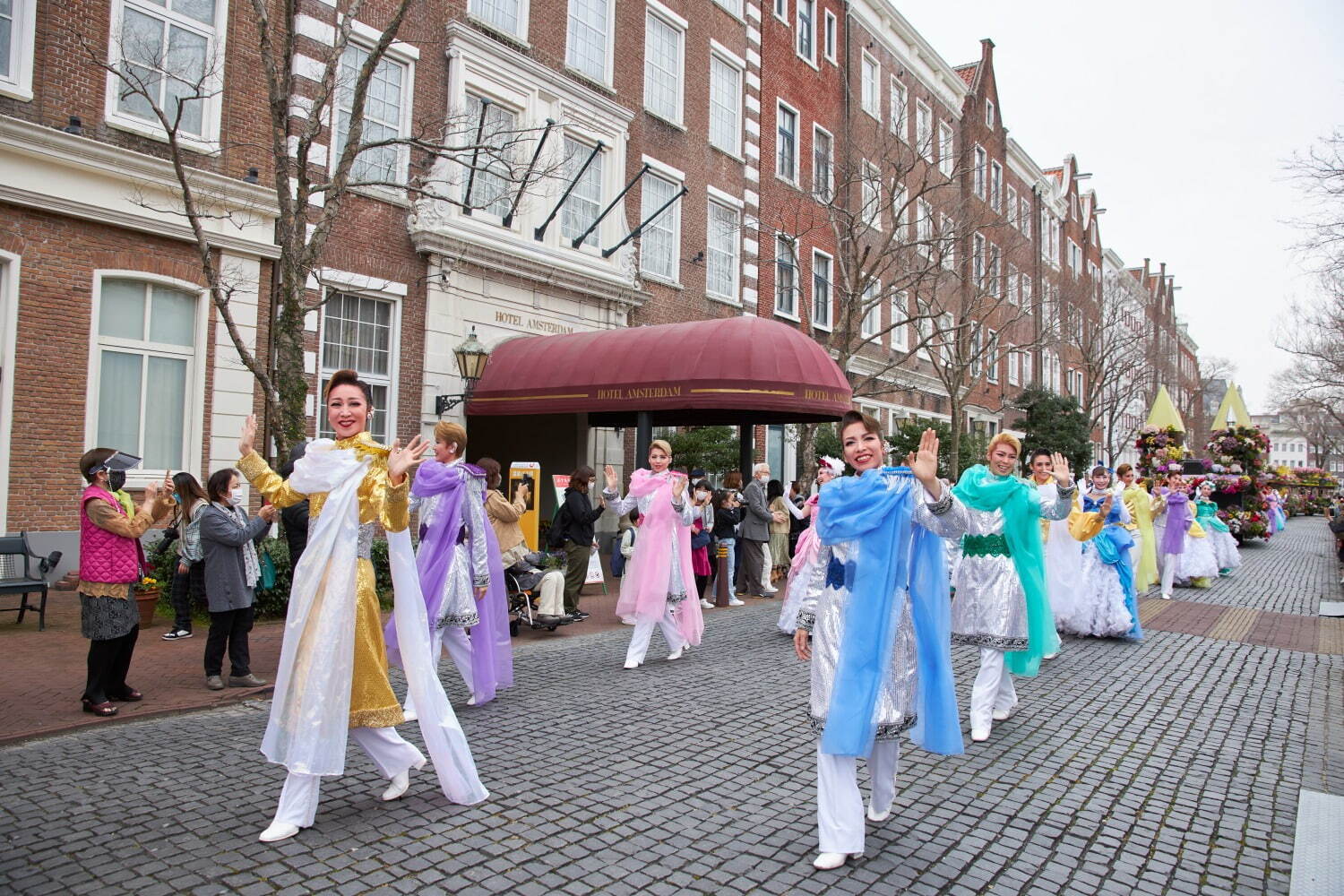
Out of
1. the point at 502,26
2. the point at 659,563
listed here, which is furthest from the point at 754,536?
the point at 502,26

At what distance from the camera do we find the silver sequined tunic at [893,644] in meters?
3.87

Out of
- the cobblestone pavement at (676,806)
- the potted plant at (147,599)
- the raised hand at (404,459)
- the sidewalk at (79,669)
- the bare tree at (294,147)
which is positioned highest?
the bare tree at (294,147)

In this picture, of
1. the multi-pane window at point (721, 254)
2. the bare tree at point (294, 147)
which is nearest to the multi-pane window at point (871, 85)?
the multi-pane window at point (721, 254)

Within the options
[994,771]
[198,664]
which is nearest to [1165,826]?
[994,771]

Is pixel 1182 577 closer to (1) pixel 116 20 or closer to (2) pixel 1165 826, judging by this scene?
(2) pixel 1165 826

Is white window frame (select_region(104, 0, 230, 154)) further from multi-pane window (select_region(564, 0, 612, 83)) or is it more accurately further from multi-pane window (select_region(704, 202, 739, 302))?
multi-pane window (select_region(704, 202, 739, 302))

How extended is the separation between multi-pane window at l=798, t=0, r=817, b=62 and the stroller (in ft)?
64.3

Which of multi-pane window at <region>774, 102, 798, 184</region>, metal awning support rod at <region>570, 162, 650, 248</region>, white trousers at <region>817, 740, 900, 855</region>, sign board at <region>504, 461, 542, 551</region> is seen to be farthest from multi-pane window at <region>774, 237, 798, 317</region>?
white trousers at <region>817, 740, 900, 855</region>

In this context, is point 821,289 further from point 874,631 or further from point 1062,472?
point 874,631

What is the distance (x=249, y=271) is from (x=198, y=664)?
268 inches

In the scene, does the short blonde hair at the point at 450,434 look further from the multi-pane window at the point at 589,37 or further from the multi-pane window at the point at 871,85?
the multi-pane window at the point at 871,85

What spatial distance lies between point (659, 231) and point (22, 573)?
1388 centimetres

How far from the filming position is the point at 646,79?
64.2 ft

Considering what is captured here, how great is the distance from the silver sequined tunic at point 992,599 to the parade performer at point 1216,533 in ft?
43.7
